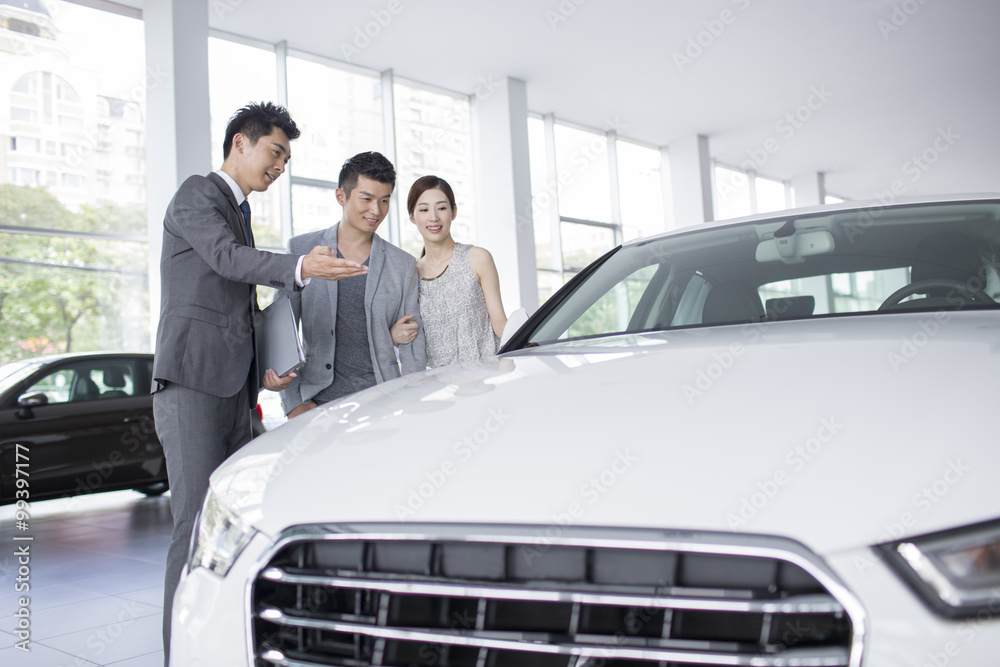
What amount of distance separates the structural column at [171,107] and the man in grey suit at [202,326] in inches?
208

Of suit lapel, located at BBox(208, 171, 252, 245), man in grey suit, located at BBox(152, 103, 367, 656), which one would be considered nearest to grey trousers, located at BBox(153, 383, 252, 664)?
man in grey suit, located at BBox(152, 103, 367, 656)

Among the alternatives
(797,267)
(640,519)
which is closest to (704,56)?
(797,267)

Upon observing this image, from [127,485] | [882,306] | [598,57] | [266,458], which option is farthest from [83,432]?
[598,57]

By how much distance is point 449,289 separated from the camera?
268 centimetres

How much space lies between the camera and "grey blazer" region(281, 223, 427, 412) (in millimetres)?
2404

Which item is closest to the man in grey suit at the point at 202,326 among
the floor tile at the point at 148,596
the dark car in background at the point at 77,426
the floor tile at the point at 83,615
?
the floor tile at the point at 83,615

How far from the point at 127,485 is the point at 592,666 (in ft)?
17.7

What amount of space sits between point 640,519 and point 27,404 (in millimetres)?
5271

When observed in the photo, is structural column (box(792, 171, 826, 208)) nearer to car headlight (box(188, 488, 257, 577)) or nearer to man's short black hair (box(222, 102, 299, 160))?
man's short black hair (box(222, 102, 299, 160))

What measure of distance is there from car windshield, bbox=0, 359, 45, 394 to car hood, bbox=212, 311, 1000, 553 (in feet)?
15.4

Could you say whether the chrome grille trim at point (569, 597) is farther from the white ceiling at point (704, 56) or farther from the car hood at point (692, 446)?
the white ceiling at point (704, 56)

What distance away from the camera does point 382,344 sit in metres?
2.46

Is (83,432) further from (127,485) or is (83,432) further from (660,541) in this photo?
(660,541)

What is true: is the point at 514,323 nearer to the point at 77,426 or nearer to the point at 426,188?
the point at 426,188
